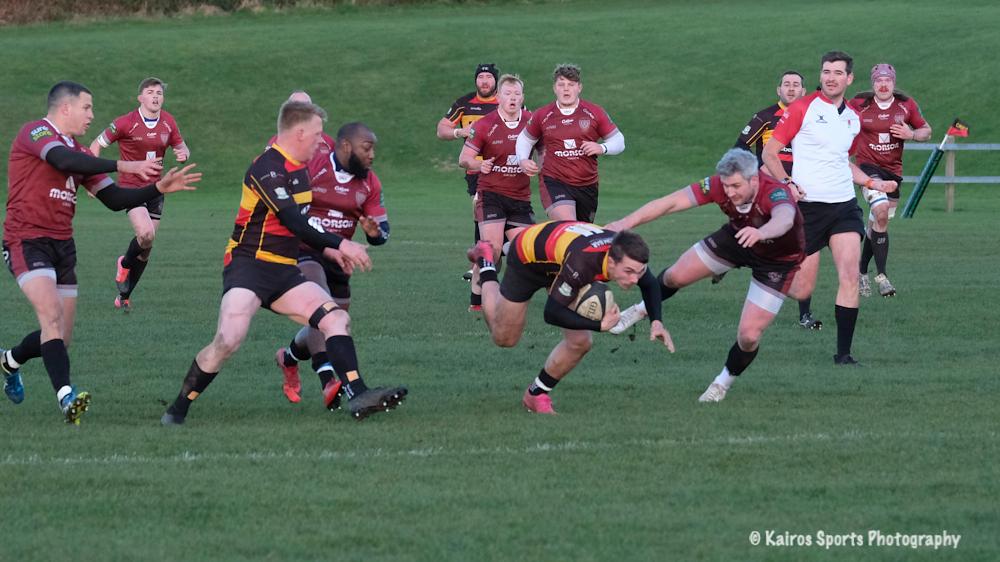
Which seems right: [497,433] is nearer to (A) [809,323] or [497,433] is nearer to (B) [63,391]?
(B) [63,391]

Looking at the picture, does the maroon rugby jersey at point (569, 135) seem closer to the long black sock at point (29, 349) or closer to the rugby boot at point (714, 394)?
the rugby boot at point (714, 394)

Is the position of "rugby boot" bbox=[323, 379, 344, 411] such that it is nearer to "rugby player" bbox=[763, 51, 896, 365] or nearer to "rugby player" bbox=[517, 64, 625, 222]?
"rugby player" bbox=[763, 51, 896, 365]

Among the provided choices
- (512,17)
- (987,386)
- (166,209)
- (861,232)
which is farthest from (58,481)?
(512,17)

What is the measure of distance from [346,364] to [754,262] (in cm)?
301

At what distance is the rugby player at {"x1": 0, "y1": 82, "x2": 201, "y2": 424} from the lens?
9.27 m

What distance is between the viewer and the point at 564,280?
919 centimetres

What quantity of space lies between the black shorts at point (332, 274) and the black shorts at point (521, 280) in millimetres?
1208

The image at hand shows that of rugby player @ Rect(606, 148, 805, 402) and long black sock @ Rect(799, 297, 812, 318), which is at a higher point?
A: rugby player @ Rect(606, 148, 805, 402)

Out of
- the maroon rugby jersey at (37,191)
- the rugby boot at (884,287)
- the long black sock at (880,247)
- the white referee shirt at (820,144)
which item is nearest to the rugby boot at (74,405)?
the maroon rugby jersey at (37,191)

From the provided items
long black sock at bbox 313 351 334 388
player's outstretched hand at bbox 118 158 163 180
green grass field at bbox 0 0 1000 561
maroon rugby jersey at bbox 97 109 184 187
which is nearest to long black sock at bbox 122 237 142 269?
green grass field at bbox 0 0 1000 561

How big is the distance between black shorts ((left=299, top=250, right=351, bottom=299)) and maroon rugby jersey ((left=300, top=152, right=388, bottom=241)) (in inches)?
→ 8.7

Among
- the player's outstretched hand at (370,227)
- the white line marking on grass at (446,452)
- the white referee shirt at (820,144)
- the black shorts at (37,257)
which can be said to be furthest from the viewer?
the white referee shirt at (820,144)

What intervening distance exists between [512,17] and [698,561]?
50.5 metres

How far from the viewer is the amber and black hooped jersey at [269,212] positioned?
911cm
